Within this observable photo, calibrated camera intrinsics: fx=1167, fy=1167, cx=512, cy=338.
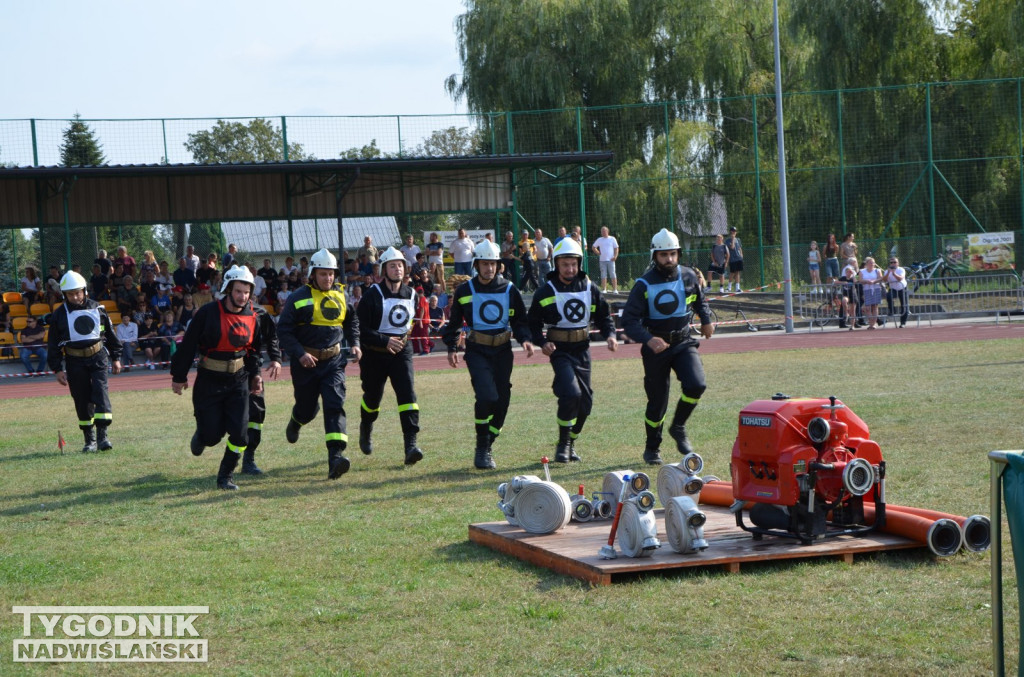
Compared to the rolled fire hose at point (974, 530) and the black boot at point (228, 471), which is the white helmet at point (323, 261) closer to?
the black boot at point (228, 471)

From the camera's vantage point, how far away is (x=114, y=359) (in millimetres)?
14320

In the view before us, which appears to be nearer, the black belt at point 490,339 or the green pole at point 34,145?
the black belt at point 490,339

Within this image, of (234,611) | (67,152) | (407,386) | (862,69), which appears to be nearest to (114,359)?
(407,386)

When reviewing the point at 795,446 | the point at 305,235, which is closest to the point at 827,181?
the point at 305,235

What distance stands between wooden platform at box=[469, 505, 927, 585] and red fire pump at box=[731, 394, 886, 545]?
124 millimetres

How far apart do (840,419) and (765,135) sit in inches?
1366

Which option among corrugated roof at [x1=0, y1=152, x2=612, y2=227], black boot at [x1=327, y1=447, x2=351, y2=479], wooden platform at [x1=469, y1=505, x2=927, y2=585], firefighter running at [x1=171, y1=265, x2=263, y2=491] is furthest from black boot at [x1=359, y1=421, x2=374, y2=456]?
corrugated roof at [x1=0, y1=152, x2=612, y2=227]

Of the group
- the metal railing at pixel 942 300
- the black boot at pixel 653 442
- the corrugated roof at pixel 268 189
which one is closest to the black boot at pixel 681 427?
the black boot at pixel 653 442

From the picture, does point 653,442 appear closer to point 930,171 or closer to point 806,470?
point 806,470

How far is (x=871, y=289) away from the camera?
30.1 meters

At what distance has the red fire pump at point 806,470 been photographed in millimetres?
6945

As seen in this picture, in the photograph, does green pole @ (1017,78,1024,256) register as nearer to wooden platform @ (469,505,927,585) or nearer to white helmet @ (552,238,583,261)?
white helmet @ (552,238,583,261)

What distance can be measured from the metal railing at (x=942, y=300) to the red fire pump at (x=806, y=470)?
2392 centimetres

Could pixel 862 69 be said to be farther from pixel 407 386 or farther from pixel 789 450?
pixel 789 450
